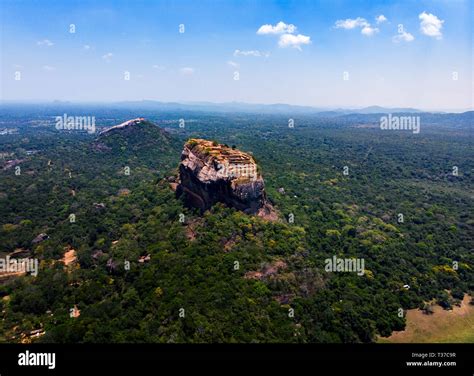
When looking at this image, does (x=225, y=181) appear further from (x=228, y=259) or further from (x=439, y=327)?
(x=439, y=327)

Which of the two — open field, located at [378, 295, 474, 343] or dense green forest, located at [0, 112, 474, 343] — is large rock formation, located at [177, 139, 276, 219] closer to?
dense green forest, located at [0, 112, 474, 343]

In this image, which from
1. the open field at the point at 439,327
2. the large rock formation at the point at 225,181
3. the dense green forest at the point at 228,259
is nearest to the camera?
the dense green forest at the point at 228,259

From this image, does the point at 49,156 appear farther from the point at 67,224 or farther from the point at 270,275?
the point at 270,275

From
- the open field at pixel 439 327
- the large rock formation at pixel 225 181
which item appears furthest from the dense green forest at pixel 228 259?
the large rock formation at pixel 225 181

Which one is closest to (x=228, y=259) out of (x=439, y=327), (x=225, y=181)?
(x=225, y=181)

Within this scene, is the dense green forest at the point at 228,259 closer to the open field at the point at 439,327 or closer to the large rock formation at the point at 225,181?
the open field at the point at 439,327
